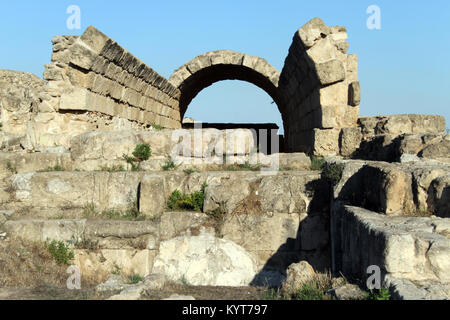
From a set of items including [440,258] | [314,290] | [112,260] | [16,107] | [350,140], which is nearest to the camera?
[440,258]

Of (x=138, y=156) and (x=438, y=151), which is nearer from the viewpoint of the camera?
(x=438, y=151)

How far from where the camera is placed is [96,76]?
8.44 metres

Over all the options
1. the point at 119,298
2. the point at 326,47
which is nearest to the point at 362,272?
the point at 119,298

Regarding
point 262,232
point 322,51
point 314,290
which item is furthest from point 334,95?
point 314,290

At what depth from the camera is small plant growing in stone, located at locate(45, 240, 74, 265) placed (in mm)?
5141

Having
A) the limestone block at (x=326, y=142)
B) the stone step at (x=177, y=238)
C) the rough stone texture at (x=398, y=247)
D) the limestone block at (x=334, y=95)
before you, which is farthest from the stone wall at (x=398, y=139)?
the rough stone texture at (x=398, y=247)

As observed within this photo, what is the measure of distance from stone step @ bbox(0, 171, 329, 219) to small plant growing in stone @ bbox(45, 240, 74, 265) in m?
0.67

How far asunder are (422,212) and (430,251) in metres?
1.02

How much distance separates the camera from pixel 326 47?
8047 millimetres

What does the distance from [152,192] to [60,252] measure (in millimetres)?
1344

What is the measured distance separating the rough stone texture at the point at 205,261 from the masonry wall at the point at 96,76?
13.4 feet

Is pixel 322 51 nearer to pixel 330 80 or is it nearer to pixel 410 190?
pixel 330 80

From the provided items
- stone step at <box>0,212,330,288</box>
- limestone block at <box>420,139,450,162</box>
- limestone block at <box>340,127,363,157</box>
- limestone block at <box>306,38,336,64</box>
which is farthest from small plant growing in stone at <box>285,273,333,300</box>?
limestone block at <box>306,38,336,64</box>

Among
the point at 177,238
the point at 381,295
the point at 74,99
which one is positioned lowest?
the point at 177,238
